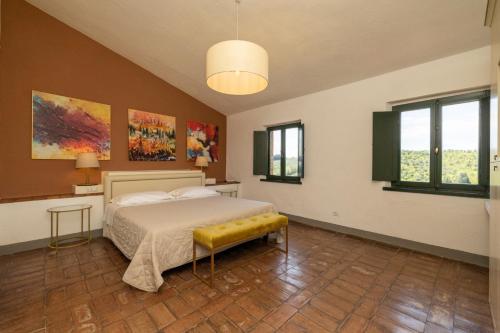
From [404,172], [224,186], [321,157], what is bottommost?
[224,186]

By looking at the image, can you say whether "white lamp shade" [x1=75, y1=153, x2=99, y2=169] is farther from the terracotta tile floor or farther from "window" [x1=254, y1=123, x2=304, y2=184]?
"window" [x1=254, y1=123, x2=304, y2=184]

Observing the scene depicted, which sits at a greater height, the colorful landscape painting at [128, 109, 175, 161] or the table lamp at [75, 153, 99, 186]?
the colorful landscape painting at [128, 109, 175, 161]

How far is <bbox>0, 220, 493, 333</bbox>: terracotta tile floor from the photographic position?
1557 mm

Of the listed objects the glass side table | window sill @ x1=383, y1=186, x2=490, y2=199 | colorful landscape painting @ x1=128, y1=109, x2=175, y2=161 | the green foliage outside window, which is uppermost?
colorful landscape painting @ x1=128, y1=109, x2=175, y2=161

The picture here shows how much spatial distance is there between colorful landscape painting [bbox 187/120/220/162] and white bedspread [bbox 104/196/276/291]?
1808 millimetres

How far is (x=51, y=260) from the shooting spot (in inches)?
99.3

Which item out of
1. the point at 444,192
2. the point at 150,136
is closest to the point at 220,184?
the point at 150,136

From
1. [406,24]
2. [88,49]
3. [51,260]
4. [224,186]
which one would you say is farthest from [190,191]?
[406,24]

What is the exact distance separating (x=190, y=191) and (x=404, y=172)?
340 cm

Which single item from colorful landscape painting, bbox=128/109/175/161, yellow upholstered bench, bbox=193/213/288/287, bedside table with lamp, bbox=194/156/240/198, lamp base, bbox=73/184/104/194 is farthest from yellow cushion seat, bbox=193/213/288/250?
colorful landscape painting, bbox=128/109/175/161

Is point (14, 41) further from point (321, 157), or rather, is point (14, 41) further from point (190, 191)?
point (321, 157)

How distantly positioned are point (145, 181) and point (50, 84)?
6.30 ft

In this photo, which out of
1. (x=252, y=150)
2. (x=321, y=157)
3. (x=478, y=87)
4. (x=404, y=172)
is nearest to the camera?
(x=478, y=87)

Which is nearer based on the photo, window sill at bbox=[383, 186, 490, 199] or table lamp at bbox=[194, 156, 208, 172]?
window sill at bbox=[383, 186, 490, 199]
